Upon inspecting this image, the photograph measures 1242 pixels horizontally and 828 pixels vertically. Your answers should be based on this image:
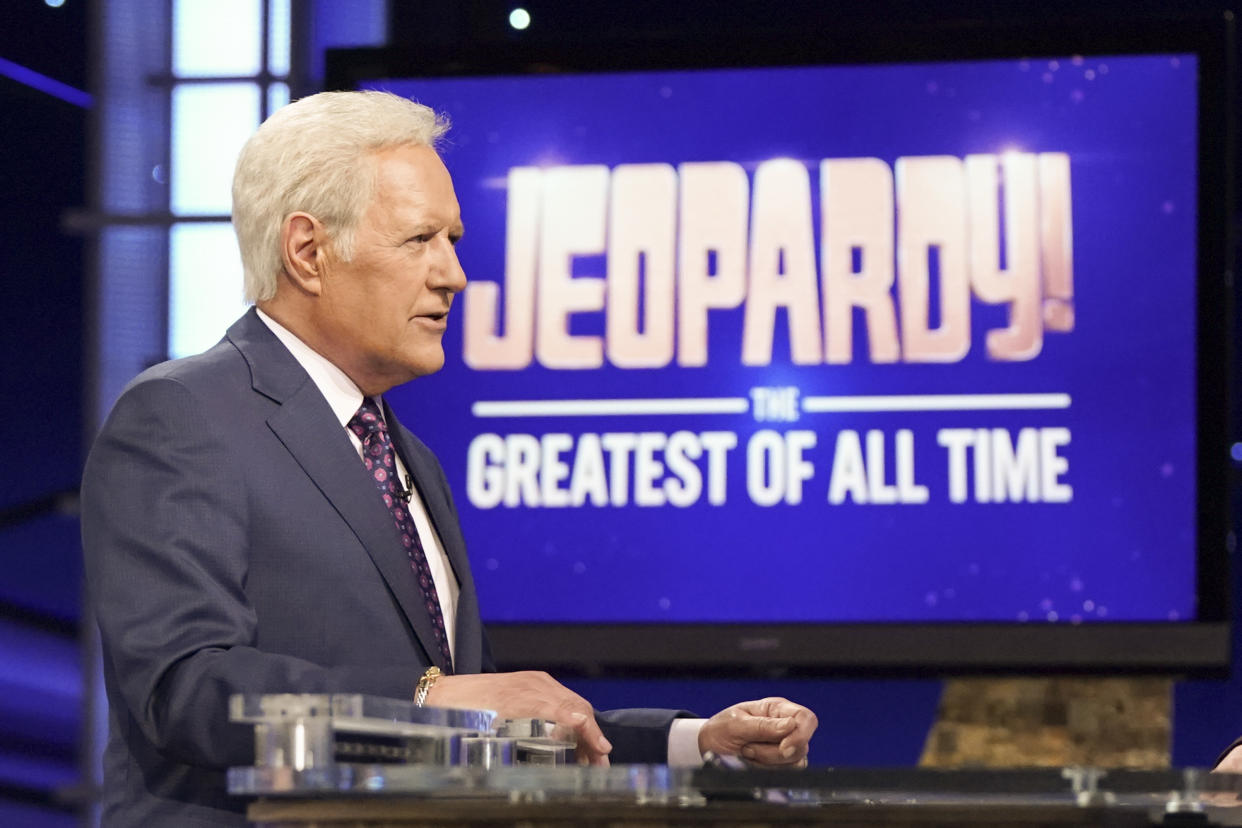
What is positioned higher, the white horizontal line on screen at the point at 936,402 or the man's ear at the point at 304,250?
the man's ear at the point at 304,250

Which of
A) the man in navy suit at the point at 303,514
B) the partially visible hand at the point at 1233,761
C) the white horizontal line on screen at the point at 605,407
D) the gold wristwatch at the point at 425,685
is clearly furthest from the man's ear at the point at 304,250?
the white horizontal line on screen at the point at 605,407

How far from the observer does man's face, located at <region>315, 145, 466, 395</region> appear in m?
1.96

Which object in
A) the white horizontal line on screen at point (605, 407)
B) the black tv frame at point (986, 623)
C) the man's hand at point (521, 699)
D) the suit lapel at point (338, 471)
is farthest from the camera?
the white horizontal line on screen at point (605, 407)

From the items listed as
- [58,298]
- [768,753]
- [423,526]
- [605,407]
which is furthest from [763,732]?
[58,298]

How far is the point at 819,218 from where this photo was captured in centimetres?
358

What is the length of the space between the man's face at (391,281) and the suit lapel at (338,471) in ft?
0.38

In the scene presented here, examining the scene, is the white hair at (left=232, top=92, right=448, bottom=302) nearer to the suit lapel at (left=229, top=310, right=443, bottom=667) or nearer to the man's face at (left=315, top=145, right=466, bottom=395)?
the man's face at (left=315, top=145, right=466, bottom=395)

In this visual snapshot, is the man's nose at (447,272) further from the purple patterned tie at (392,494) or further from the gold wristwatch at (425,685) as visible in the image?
the gold wristwatch at (425,685)

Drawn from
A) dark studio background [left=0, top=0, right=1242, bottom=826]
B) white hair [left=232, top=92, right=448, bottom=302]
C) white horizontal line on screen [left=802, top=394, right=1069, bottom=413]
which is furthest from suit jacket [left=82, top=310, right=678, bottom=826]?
dark studio background [left=0, top=0, right=1242, bottom=826]

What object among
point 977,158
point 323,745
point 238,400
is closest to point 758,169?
point 977,158

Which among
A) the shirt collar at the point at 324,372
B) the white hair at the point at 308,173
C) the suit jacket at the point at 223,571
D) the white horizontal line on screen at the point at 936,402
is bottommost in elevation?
the suit jacket at the point at 223,571

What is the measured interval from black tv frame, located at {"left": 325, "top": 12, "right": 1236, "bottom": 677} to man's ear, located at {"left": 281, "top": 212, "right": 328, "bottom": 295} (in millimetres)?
1677

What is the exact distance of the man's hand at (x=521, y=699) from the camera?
1.49m

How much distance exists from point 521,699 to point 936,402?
2148mm
